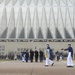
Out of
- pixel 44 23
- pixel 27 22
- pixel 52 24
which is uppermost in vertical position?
pixel 27 22

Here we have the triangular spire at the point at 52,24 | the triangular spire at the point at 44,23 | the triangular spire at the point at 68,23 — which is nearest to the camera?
the triangular spire at the point at 52,24

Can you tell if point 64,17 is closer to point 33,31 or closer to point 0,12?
point 33,31

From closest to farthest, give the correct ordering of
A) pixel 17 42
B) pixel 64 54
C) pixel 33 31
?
pixel 64 54
pixel 17 42
pixel 33 31

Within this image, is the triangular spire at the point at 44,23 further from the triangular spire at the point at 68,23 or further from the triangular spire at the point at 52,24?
the triangular spire at the point at 68,23

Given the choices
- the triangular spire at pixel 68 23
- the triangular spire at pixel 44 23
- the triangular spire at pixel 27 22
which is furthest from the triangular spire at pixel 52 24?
the triangular spire at pixel 27 22

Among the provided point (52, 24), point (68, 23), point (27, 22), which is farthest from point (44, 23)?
point (68, 23)

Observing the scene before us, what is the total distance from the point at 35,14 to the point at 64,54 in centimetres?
1509

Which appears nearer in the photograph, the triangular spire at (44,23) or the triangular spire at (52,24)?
the triangular spire at (52,24)

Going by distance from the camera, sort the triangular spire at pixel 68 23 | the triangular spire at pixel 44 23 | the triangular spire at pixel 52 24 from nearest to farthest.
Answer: the triangular spire at pixel 52 24 < the triangular spire at pixel 44 23 < the triangular spire at pixel 68 23

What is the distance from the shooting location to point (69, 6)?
240 feet

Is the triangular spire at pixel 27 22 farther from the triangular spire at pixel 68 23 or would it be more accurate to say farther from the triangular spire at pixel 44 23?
the triangular spire at pixel 68 23

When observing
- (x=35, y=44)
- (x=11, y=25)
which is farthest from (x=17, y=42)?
(x=11, y=25)

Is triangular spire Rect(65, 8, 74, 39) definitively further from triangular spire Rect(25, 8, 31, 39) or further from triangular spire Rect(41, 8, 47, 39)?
triangular spire Rect(25, 8, 31, 39)

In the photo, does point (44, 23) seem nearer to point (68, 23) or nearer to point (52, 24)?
point (52, 24)
